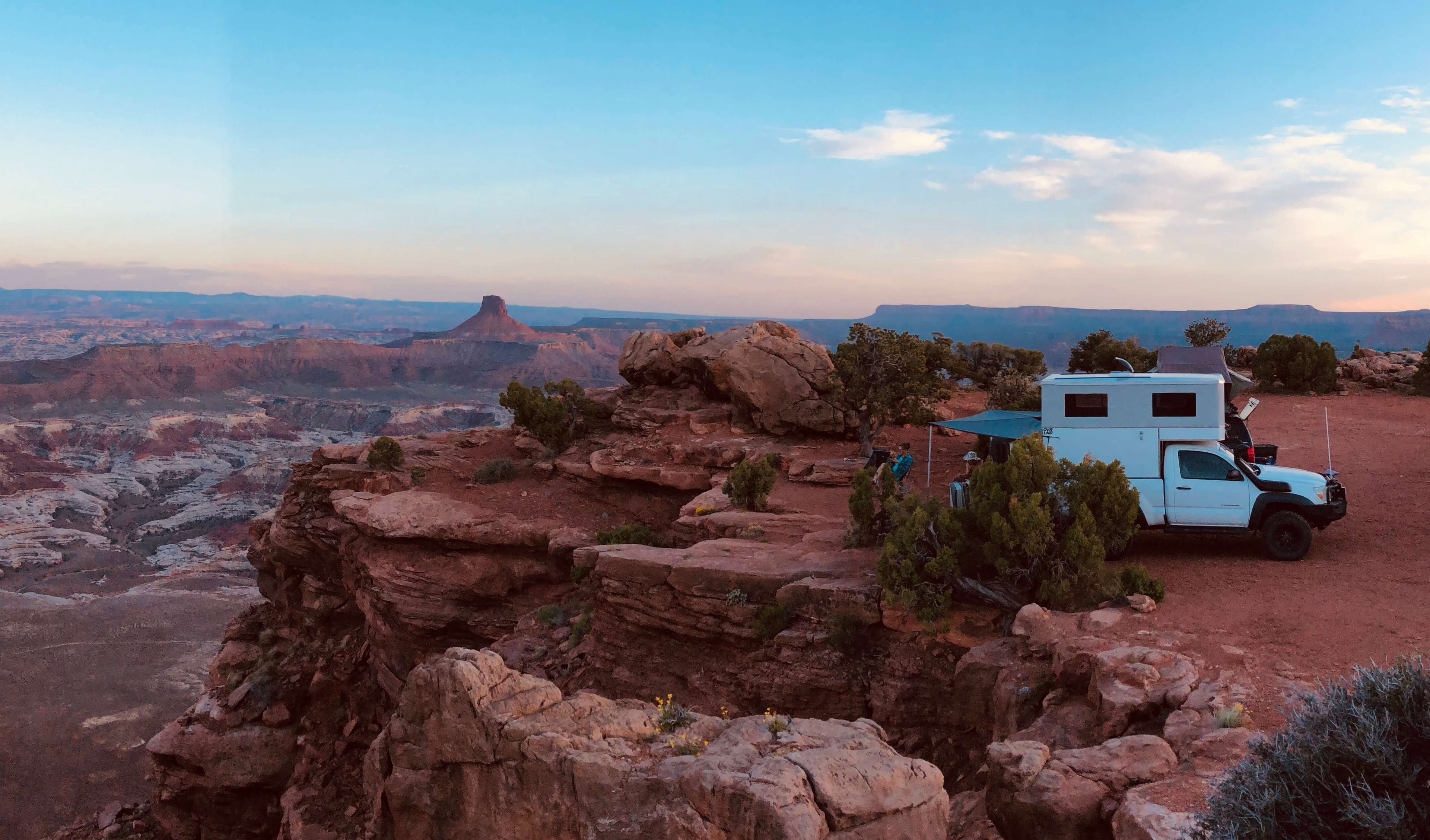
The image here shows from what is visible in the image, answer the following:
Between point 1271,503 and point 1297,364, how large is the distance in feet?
71.9

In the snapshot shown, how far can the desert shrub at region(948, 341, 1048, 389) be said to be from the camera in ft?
108

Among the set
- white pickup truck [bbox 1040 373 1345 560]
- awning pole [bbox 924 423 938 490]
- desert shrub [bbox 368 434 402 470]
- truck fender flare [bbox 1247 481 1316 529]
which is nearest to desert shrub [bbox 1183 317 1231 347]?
awning pole [bbox 924 423 938 490]

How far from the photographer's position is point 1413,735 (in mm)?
4559

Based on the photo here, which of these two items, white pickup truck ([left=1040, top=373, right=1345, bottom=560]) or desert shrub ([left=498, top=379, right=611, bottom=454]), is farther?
desert shrub ([left=498, top=379, right=611, bottom=454])

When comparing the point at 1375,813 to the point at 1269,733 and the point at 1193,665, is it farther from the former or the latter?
the point at 1193,665

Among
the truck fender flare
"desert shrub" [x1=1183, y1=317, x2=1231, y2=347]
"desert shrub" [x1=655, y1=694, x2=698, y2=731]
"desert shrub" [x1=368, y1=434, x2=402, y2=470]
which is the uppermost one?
"desert shrub" [x1=1183, y1=317, x2=1231, y2=347]

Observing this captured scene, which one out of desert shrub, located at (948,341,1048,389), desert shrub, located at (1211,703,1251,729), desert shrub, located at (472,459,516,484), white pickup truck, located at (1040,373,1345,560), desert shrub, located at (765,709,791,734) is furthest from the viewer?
desert shrub, located at (948,341,1048,389)

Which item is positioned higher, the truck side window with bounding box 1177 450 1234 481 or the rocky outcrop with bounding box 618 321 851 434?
the rocky outcrop with bounding box 618 321 851 434

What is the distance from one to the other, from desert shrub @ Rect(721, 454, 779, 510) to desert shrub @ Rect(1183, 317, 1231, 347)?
1067 inches

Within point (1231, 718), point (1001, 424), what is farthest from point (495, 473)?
point (1231, 718)

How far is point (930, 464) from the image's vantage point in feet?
62.3

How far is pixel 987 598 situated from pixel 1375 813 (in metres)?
7.06

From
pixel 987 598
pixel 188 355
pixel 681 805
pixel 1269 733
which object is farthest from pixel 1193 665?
pixel 188 355

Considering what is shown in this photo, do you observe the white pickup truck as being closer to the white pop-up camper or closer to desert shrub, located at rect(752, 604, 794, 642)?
the white pop-up camper
